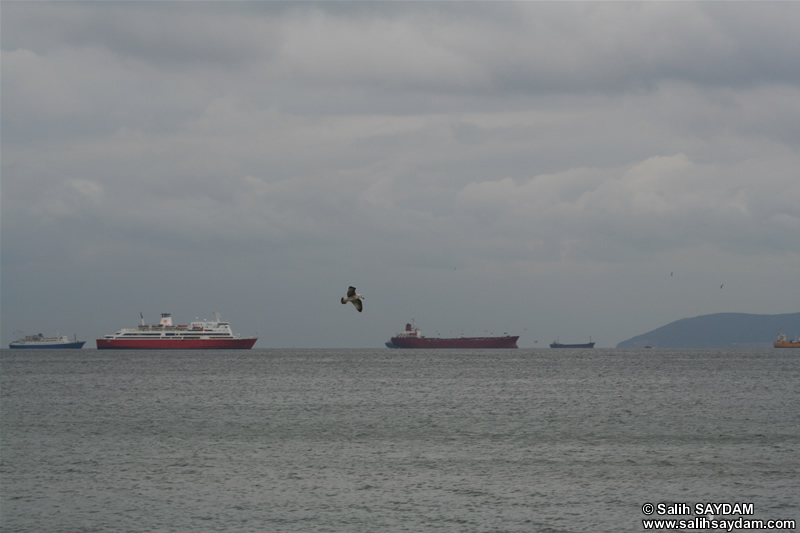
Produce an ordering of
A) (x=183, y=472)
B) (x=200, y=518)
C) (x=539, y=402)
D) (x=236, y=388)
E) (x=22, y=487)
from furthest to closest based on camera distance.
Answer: (x=236, y=388)
(x=539, y=402)
(x=183, y=472)
(x=22, y=487)
(x=200, y=518)

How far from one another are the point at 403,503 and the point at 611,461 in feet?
53.7

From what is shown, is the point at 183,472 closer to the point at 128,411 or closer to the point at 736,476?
the point at 736,476

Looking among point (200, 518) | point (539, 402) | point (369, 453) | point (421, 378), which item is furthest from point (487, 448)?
→ point (421, 378)

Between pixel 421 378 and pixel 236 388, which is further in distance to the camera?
pixel 421 378

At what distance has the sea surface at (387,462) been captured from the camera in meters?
37.1

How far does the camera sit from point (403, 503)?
3922 centimetres

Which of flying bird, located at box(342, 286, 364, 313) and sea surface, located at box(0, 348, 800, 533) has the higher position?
flying bird, located at box(342, 286, 364, 313)

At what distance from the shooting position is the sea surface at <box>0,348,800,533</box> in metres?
37.1

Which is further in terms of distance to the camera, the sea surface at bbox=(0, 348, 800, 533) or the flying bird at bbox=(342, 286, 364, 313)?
the sea surface at bbox=(0, 348, 800, 533)

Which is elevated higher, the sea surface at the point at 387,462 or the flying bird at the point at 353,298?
the flying bird at the point at 353,298

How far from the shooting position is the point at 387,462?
4991 centimetres

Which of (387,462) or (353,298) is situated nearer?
(353,298)

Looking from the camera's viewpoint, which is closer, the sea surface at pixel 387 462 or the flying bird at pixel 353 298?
the flying bird at pixel 353 298

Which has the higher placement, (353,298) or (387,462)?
(353,298)
